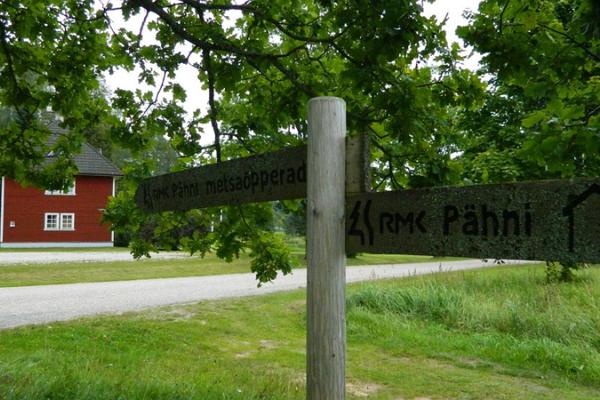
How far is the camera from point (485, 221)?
1.69 metres

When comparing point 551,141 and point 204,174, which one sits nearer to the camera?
point 551,141

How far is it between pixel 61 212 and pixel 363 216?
33.3m

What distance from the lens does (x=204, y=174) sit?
3055 millimetres

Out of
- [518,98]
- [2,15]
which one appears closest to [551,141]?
[2,15]

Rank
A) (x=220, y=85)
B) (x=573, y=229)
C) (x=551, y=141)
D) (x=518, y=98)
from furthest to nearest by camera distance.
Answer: (x=518, y=98) < (x=220, y=85) < (x=551, y=141) < (x=573, y=229)

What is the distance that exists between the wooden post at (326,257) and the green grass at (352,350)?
221cm

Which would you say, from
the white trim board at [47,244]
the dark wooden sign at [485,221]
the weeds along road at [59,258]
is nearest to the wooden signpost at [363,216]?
the dark wooden sign at [485,221]

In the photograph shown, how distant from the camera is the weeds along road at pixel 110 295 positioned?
31.2 feet

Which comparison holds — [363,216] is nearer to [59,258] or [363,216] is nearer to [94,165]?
[59,258]

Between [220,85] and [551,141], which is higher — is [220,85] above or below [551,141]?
above

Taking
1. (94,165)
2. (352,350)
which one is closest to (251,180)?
(352,350)

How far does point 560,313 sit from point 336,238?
759 cm

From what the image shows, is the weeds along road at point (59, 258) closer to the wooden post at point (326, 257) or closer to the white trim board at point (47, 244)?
the white trim board at point (47, 244)

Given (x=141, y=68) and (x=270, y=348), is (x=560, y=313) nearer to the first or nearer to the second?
(x=270, y=348)
